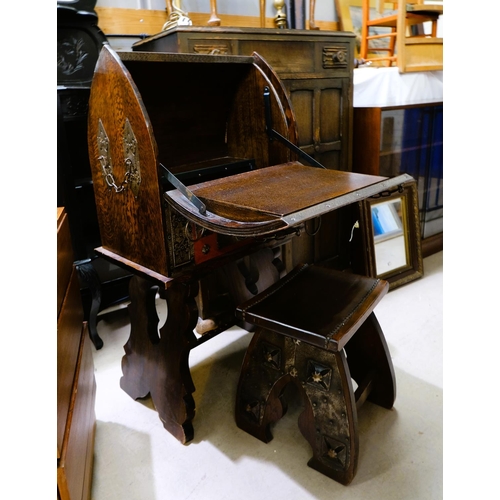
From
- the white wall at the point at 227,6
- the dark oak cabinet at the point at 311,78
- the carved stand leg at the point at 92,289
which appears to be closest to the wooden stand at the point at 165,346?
the carved stand leg at the point at 92,289

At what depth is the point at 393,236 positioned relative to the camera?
286cm

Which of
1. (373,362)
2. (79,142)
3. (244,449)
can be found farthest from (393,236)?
(79,142)

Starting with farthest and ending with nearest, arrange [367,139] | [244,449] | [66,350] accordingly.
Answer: [367,139]
[244,449]
[66,350]

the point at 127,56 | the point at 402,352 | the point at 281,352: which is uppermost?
the point at 127,56

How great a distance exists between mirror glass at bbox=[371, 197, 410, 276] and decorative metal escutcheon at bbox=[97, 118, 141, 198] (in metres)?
1.73

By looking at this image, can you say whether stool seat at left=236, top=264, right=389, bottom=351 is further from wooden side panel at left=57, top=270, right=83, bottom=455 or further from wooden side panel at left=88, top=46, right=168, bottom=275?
wooden side panel at left=57, top=270, right=83, bottom=455

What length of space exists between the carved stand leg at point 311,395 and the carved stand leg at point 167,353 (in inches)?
9.0

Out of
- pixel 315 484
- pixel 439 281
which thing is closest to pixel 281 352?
pixel 315 484

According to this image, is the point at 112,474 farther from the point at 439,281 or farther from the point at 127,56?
the point at 439,281

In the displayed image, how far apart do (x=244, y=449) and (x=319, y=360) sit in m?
0.45

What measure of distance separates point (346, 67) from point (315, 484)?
207 centimetres

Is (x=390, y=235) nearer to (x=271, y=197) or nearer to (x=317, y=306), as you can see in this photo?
(x=317, y=306)

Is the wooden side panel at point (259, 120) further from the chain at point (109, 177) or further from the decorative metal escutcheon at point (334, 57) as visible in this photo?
the decorative metal escutcheon at point (334, 57)

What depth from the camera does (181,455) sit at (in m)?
1.57
